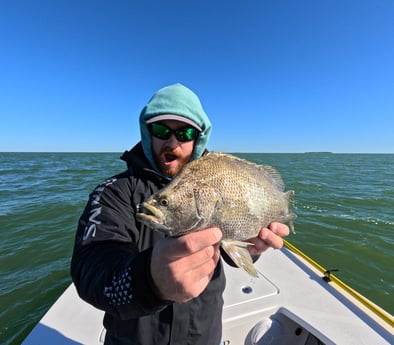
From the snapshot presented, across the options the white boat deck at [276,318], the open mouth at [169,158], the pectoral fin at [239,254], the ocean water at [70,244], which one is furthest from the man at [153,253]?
the ocean water at [70,244]

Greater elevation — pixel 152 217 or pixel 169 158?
pixel 169 158

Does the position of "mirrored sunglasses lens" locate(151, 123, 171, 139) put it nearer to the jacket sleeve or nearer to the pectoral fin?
the jacket sleeve

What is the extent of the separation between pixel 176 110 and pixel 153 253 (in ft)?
4.39

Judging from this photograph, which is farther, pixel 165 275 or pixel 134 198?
pixel 134 198

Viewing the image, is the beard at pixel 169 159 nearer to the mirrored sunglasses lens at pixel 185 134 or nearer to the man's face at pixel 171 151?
the man's face at pixel 171 151

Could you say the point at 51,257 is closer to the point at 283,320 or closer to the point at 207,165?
the point at 283,320

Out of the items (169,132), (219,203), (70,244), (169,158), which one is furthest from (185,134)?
(70,244)

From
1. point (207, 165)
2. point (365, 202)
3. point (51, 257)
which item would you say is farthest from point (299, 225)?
point (207, 165)

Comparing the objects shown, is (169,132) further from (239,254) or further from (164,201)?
(239,254)

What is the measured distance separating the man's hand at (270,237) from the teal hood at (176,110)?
0.99 metres

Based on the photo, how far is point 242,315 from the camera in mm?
3484

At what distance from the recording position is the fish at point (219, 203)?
4.89 feet

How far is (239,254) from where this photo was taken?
169 cm

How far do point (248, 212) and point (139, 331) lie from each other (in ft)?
4.14
